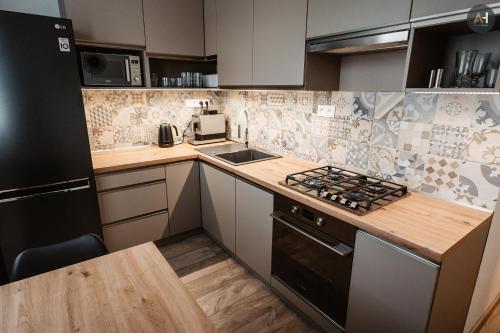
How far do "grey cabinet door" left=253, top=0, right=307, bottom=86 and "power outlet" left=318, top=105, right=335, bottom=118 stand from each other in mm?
385

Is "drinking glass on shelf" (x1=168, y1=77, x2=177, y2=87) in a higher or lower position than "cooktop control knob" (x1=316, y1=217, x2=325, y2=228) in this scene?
higher

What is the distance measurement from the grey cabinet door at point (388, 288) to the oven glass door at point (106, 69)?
216cm

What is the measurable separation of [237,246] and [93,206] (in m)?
1.17

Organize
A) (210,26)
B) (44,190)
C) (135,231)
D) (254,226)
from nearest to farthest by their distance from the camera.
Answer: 1. (44,190)
2. (254,226)
3. (135,231)
4. (210,26)

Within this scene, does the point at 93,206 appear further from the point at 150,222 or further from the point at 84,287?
the point at 84,287

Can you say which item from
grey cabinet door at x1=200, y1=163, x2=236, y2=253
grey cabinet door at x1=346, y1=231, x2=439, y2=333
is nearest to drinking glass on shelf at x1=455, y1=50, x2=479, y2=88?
grey cabinet door at x1=346, y1=231, x2=439, y2=333

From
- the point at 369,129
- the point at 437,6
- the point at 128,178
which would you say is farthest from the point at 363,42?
the point at 128,178

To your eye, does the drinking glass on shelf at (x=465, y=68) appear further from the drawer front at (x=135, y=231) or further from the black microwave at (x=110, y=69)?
the drawer front at (x=135, y=231)

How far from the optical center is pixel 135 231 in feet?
8.33

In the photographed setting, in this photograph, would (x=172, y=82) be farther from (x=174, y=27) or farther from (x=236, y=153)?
(x=236, y=153)

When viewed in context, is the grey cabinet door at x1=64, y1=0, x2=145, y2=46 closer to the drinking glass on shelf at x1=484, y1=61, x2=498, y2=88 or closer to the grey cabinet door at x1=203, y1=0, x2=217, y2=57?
the grey cabinet door at x1=203, y1=0, x2=217, y2=57

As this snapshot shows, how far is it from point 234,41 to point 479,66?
173cm

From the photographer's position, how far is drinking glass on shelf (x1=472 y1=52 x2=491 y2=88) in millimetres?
1202

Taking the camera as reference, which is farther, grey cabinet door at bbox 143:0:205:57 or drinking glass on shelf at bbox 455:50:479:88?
grey cabinet door at bbox 143:0:205:57
